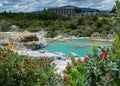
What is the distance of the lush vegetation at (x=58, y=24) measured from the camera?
47.0 metres

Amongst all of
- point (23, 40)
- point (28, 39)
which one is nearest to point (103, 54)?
point (23, 40)

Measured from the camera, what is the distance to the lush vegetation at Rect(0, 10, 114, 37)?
154ft

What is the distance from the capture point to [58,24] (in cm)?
5425

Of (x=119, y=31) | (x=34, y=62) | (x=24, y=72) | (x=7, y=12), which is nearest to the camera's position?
(x=119, y=31)

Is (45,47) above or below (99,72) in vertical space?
below

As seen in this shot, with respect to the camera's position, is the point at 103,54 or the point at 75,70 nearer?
the point at 103,54

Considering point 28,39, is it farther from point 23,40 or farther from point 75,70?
point 75,70

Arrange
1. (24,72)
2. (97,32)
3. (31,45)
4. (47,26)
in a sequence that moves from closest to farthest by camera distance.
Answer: (24,72) < (31,45) < (97,32) < (47,26)

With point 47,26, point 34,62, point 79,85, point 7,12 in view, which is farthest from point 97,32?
point 79,85

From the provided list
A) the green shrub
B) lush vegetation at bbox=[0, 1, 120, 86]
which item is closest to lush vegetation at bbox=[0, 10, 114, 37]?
the green shrub

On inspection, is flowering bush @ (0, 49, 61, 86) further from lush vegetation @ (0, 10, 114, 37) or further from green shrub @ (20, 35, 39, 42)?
lush vegetation @ (0, 10, 114, 37)

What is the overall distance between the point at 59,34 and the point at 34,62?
38.4 m

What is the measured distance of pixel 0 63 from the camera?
7734 millimetres

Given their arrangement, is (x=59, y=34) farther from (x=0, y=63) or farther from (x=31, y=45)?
(x=0, y=63)
